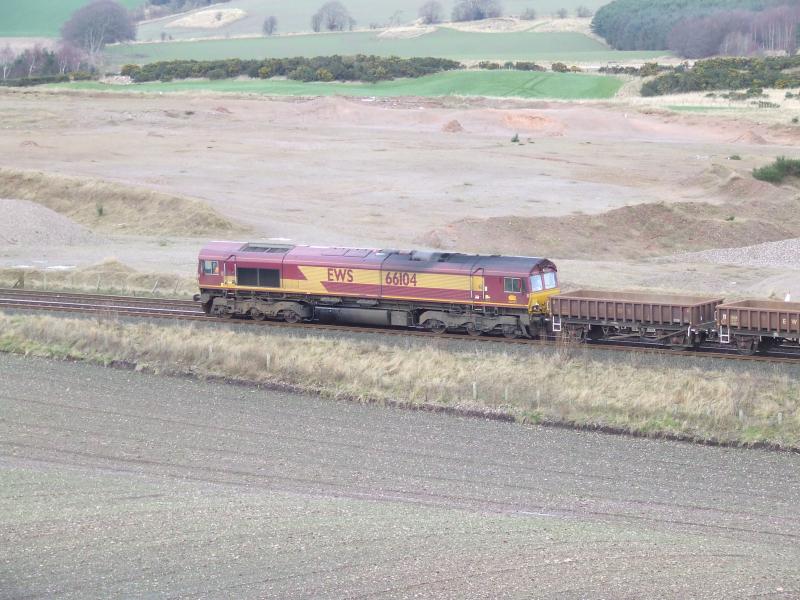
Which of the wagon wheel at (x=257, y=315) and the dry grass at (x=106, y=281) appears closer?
the wagon wheel at (x=257, y=315)

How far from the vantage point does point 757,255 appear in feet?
210

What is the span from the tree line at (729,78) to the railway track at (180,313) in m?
112

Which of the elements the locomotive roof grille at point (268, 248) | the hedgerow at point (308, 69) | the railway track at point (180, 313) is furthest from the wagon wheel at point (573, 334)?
the hedgerow at point (308, 69)

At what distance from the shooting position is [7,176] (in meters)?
82.1

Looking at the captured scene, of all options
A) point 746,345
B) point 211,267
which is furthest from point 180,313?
point 746,345

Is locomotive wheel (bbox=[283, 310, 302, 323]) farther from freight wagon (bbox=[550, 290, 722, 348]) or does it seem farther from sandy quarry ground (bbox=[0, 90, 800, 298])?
sandy quarry ground (bbox=[0, 90, 800, 298])

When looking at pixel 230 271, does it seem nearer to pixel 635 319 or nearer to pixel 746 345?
pixel 635 319

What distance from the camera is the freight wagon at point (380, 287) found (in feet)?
130

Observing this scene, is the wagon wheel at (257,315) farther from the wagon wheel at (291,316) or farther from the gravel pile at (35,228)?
the gravel pile at (35,228)

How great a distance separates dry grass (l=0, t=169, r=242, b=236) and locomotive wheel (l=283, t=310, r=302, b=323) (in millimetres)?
27428

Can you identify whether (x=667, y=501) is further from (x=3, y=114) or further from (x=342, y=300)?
(x=3, y=114)

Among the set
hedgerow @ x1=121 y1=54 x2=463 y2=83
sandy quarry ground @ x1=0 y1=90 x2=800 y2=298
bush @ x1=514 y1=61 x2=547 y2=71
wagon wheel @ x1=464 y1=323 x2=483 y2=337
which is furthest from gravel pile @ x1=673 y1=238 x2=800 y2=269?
bush @ x1=514 y1=61 x2=547 y2=71

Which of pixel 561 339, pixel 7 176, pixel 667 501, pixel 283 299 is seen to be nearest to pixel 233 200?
pixel 7 176

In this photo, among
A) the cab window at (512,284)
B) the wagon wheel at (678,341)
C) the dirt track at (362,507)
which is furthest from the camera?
the cab window at (512,284)
